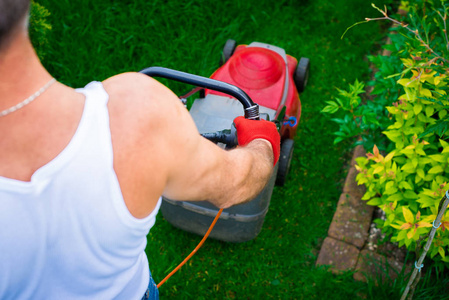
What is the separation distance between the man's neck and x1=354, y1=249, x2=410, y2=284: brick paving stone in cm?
234

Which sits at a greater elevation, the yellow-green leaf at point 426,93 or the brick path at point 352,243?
the yellow-green leaf at point 426,93

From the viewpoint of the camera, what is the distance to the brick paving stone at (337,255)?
2.69 metres

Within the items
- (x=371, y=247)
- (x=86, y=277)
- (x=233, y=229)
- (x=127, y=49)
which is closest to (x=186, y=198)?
(x=86, y=277)

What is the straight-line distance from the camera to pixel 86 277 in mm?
1036

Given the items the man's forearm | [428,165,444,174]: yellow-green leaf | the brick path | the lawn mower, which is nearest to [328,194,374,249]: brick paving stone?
the brick path

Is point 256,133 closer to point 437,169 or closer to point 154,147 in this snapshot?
point 154,147

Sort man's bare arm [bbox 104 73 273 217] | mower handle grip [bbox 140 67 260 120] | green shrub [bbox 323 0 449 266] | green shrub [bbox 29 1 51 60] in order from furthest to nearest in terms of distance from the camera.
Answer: green shrub [bbox 29 1 51 60] → green shrub [bbox 323 0 449 266] → mower handle grip [bbox 140 67 260 120] → man's bare arm [bbox 104 73 273 217]

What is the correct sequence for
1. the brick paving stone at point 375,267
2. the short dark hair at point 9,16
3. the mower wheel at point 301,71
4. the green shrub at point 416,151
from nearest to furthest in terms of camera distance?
the short dark hair at point 9,16 < the green shrub at point 416,151 < the brick paving stone at point 375,267 < the mower wheel at point 301,71

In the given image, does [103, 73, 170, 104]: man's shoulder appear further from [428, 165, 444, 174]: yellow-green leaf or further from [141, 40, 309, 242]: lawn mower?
[428, 165, 444, 174]: yellow-green leaf

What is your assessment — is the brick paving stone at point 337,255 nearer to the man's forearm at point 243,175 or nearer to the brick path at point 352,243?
the brick path at point 352,243

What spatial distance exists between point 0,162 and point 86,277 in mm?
390

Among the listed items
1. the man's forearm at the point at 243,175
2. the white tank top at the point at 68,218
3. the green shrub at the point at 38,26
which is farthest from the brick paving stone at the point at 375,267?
the green shrub at the point at 38,26

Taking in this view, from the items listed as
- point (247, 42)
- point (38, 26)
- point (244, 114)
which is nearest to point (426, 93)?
point (244, 114)

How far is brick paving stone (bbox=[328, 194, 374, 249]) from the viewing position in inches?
110
